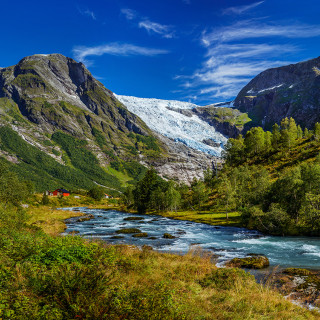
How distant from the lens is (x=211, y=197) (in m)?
117

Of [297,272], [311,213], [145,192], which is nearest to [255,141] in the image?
[145,192]

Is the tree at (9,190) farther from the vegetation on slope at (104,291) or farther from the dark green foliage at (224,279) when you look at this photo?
the dark green foliage at (224,279)

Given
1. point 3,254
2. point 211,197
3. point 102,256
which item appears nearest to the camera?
point 3,254

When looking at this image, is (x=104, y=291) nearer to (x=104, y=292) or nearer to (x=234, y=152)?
(x=104, y=292)

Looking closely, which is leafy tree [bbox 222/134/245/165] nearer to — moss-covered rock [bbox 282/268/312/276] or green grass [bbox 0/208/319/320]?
moss-covered rock [bbox 282/268/312/276]

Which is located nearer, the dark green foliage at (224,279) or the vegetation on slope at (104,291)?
the vegetation on slope at (104,291)

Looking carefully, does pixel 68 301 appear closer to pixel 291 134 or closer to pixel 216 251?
pixel 216 251

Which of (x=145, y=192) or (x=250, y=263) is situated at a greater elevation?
(x=145, y=192)

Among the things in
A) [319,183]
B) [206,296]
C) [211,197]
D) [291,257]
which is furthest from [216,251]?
[211,197]

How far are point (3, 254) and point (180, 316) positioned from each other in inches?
351

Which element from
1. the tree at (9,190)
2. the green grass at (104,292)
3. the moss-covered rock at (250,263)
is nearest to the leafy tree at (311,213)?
the moss-covered rock at (250,263)

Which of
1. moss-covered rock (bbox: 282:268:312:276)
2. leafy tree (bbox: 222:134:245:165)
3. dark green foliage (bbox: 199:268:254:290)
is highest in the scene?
leafy tree (bbox: 222:134:245:165)

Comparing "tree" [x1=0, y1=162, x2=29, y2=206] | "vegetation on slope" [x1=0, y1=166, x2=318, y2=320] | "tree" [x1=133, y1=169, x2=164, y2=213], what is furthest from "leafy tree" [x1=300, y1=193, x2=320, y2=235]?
"tree" [x1=133, y1=169, x2=164, y2=213]

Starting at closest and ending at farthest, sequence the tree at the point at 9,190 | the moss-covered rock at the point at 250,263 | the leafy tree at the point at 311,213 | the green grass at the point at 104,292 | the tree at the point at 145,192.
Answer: the green grass at the point at 104,292, the moss-covered rock at the point at 250,263, the leafy tree at the point at 311,213, the tree at the point at 9,190, the tree at the point at 145,192
